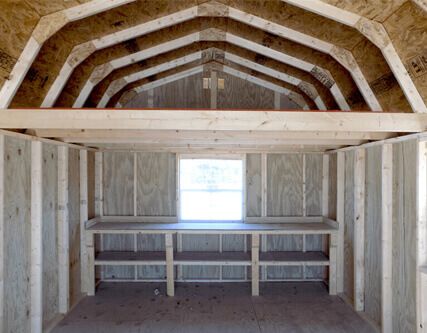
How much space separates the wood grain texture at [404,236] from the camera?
2678 millimetres

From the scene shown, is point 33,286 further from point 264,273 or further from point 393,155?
point 393,155

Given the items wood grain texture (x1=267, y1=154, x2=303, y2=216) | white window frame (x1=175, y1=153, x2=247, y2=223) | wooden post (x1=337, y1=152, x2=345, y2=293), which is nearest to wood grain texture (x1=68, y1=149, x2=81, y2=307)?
white window frame (x1=175, y1=153, x2=247, y2=223)

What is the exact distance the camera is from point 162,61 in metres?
3.67

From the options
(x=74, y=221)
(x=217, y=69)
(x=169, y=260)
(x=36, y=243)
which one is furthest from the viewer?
(x=217, y=69)

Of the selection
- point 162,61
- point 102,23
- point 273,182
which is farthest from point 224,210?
point 102,23

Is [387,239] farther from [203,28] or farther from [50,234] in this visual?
[50,234]

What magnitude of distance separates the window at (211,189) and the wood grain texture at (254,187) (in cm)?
12

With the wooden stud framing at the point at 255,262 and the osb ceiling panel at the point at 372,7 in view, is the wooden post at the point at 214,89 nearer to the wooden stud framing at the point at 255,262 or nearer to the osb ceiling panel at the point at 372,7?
the wooden stud framing at the point at 255,262

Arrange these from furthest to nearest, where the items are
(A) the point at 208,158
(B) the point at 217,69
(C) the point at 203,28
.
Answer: (A) the point at 208,158
(B) the point at 217,69
(C) the point at 203,28

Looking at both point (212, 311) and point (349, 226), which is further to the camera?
point (349, 226)

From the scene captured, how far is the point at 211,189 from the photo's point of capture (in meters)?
4.61

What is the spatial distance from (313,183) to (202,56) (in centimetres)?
246

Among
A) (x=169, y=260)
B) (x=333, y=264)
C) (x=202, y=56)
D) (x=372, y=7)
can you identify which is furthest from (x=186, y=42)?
(x=333, y=264)

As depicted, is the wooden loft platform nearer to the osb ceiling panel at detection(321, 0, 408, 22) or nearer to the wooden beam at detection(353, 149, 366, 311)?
the osb ceiling panel at detection(321, 0, 408, 22)
